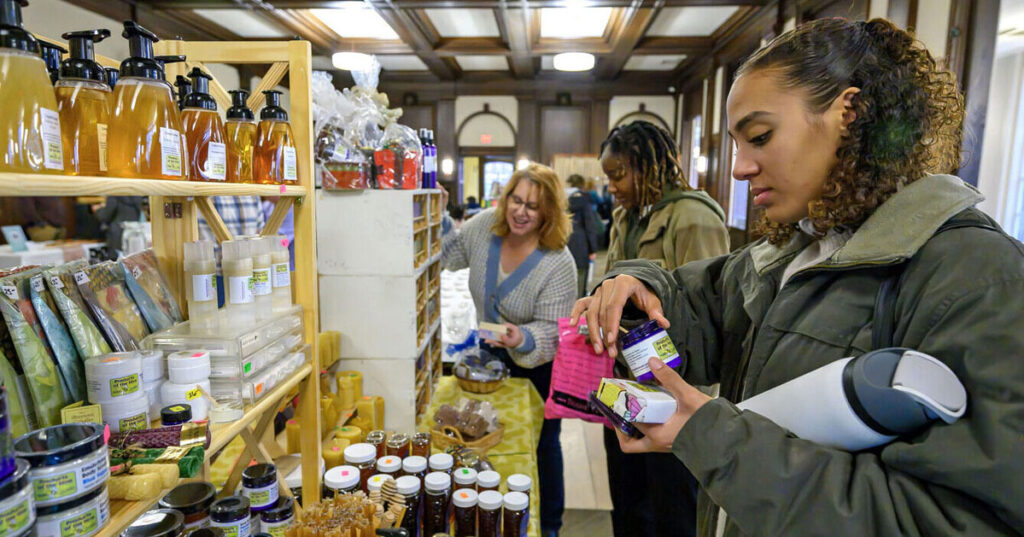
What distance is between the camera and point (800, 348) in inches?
34.7

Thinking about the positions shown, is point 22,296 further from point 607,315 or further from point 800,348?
point 800,348

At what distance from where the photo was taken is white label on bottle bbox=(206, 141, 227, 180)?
1.07 m

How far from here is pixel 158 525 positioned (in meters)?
0.97

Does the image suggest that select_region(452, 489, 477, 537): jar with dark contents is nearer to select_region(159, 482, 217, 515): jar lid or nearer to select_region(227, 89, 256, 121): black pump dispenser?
select_region(159, 482, 217, 515): jar lid

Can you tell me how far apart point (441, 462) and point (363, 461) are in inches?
8.5

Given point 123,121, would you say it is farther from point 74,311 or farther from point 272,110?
point 272,110

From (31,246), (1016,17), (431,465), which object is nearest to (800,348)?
(431,465)

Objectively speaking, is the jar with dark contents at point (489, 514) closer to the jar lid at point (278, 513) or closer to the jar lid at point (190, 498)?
the jar lid at point (278, 513)

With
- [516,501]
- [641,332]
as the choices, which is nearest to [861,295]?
[641,332]

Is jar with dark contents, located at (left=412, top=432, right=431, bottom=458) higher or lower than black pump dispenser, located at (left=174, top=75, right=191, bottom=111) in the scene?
lower

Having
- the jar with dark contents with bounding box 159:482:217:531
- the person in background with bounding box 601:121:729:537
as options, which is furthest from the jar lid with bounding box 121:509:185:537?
the person in background with bounding box 601:121:729:537

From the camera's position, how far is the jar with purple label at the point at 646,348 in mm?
1098

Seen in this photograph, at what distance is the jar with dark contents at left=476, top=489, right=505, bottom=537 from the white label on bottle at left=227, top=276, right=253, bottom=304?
0.77 metres

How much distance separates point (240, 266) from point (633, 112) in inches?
377
